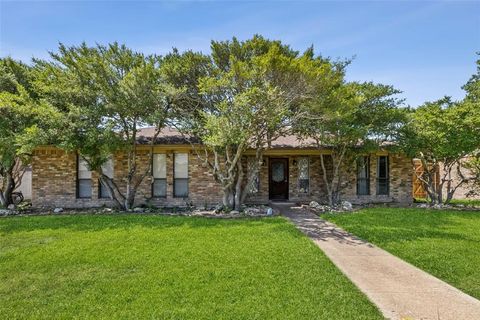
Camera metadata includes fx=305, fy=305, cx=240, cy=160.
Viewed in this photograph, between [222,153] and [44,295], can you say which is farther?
[222,153]

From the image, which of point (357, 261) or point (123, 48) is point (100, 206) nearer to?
point (123, 48)

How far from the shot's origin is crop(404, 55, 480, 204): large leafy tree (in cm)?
1157

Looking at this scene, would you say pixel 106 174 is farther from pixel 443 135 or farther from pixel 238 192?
pixel 443 135

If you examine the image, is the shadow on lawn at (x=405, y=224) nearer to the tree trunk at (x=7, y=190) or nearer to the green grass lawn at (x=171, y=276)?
the green grass lawn at (x=171, y=276)

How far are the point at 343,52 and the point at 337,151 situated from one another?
4.22 metres

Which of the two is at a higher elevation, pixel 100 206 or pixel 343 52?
pixel 343 52

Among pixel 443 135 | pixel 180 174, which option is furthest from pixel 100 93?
pixel 443 135

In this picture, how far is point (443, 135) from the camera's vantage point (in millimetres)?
11820

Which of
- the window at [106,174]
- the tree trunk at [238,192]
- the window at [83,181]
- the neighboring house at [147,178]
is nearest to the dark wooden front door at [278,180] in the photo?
the neighboring house at [147,178]

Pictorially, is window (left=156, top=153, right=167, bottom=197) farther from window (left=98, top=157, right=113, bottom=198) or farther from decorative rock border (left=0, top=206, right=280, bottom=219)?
window (left=98, top=157, right=113, bottom=198)

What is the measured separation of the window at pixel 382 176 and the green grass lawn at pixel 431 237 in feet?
9.74

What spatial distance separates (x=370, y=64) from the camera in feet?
38.4

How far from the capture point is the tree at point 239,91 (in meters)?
9.35

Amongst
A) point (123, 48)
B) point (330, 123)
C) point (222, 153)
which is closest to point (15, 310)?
point (222, 153)
